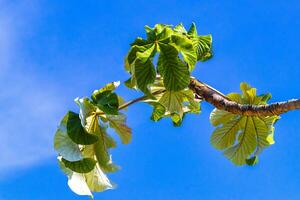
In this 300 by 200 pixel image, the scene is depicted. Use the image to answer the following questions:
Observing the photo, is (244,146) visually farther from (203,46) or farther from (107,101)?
(107,101)

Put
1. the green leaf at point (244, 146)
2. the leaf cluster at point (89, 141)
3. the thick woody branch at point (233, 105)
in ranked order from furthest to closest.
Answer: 1. the green leaf at point (244, 146)
2. the leaf cluster at point (89, 141)
3. the thick woody branch at point (233, 105)

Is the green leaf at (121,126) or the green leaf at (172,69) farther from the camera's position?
the green leaf at (121,126)

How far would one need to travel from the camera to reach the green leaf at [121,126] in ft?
7.55

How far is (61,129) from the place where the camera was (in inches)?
82.6

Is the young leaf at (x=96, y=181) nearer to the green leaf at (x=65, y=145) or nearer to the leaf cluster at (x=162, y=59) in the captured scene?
the green leaf at (x=65, y=145)

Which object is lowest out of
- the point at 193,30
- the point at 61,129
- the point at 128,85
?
the point at 61,129

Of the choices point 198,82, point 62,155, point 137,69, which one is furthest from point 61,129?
point 198,82

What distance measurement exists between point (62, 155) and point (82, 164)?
0.25 ft

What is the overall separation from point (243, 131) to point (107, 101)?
0.63 m

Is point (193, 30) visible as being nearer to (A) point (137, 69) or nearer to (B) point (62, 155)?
(A) point (137, 69)

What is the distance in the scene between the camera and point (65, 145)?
2.10 meters

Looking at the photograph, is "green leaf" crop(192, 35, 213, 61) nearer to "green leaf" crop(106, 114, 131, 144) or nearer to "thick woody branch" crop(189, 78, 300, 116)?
"thick woody branch" crop(189, 78, 300, 116)

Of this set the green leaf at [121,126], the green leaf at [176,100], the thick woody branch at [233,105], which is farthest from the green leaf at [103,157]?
the thick woody branch at [233,105]

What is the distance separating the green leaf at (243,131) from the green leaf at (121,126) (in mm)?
348
